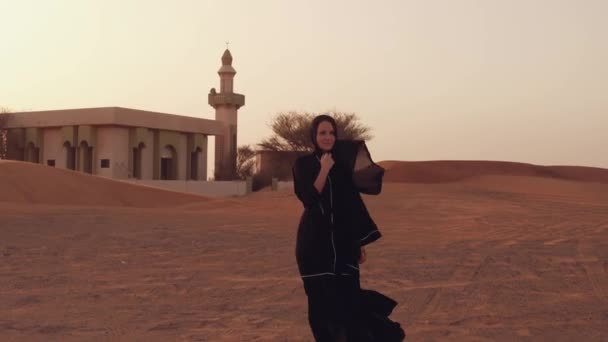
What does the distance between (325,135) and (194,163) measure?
40764mm

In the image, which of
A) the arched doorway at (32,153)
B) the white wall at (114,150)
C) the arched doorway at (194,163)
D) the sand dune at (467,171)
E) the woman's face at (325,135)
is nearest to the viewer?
the woman's face at (325,135)

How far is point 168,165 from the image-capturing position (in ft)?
141

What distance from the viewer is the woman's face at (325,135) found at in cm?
457

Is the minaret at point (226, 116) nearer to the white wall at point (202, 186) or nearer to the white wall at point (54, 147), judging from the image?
the white wall at point (202, 186)

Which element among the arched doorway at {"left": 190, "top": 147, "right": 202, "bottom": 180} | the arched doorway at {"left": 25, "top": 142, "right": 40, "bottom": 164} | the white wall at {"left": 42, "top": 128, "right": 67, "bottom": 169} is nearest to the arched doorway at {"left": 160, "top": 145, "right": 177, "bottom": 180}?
the arched doorway at {"left": 190, "top": 147, "right": 202, "bottom": 180}

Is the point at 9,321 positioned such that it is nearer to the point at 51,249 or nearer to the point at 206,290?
the point at 206,290

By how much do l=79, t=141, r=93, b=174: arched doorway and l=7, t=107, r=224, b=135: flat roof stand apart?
1343 millimetres

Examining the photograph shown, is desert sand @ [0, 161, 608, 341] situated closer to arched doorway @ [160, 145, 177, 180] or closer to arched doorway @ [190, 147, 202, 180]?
arched doorway @ [160, 145, 177, 180]

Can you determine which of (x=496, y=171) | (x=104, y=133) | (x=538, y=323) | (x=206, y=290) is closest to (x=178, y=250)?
(x=206, y=290)

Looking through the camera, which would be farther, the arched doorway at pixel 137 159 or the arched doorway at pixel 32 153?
the arched doorway at pixel 32 153

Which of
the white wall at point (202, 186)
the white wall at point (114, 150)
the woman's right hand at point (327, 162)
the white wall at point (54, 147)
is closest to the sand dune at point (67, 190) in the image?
the white wall at point (202, 186)

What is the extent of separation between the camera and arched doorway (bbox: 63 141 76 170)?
40.5 metres

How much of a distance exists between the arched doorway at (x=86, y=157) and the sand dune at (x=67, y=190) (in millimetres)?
13922

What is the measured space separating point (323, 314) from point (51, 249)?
7.82 m
